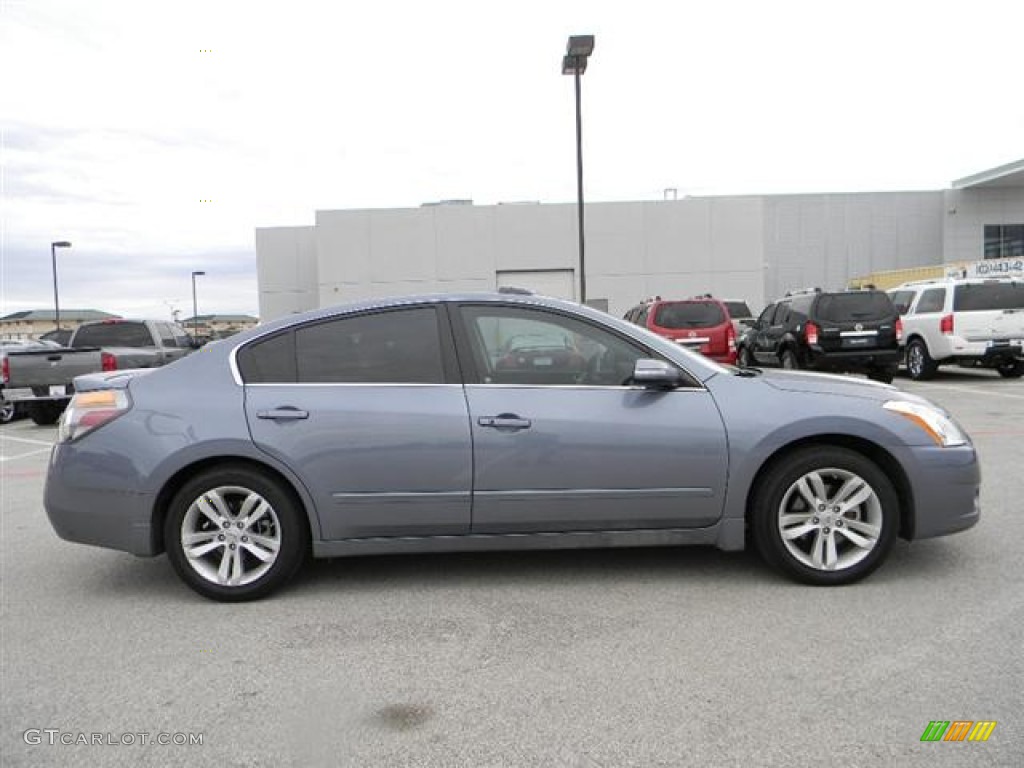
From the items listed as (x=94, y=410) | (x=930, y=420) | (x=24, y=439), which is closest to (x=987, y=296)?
(x=930, y=420)

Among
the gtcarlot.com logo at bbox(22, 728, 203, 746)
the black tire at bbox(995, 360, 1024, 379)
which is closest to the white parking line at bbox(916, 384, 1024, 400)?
the black tire at bbox(995, 360, 1024, 379)

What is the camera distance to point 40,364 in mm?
12414

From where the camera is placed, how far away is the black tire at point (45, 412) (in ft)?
44.4

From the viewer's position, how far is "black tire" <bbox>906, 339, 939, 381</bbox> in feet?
50.4

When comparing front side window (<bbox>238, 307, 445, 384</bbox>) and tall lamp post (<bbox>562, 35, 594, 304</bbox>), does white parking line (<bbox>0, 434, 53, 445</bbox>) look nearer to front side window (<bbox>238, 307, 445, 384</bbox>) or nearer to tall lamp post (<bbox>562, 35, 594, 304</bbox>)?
front side window (<bbox>238, 307, 445, 384</bbox>)

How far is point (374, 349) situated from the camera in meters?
4.29

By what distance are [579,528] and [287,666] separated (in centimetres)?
155

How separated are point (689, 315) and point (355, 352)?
10090mm

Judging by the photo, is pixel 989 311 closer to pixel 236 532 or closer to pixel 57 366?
pixel 236 532

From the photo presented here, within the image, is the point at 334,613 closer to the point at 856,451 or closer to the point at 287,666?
the point at 287,666

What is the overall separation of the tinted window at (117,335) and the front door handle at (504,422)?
11657 mm

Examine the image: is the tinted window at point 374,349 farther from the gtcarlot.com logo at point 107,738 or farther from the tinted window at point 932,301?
the tinted window at point 932,301

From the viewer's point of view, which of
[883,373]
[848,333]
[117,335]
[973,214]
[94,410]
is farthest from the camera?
[973,214]

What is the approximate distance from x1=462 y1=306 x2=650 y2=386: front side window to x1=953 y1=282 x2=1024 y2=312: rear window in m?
12.7
